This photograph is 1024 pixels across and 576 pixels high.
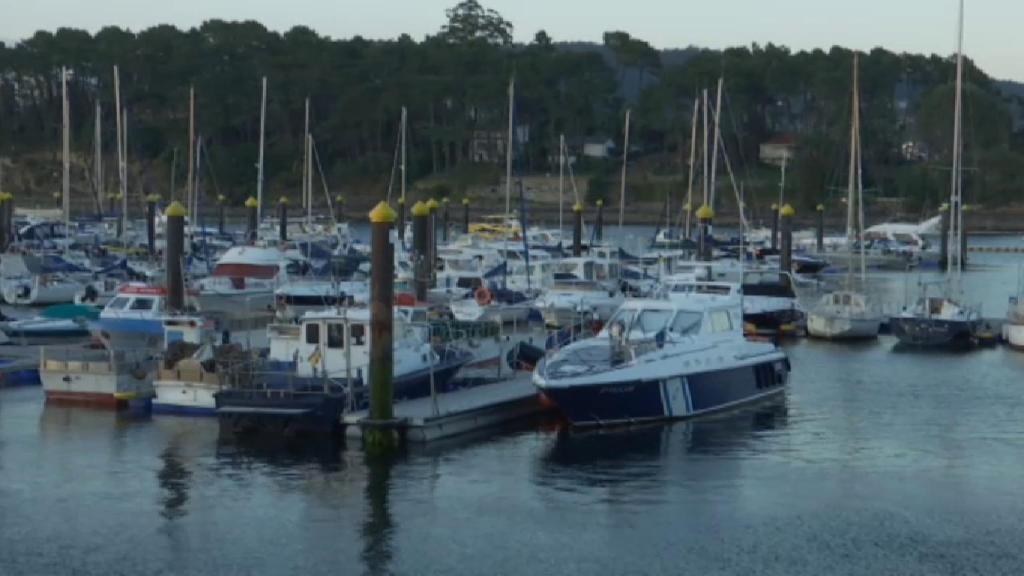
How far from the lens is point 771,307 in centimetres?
5003

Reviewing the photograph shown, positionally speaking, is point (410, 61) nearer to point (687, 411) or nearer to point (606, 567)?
point (687, 411)

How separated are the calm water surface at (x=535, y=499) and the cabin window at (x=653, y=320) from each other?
1.86m

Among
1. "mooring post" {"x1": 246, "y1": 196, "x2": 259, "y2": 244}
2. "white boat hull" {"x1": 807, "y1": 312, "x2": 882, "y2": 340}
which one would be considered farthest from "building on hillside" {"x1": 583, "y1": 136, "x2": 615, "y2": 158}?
"white boat hull" {"x1": 807, "y1": 312, "x2": 882, "y2": 340}

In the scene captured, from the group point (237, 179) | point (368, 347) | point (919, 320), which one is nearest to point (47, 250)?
point (919, 320)

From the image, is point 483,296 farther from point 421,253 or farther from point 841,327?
point 841,327

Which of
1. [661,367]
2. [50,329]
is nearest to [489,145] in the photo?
[50,329]

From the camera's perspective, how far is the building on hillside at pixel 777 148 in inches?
4569

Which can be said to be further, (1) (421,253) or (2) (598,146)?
(2) (598,146)

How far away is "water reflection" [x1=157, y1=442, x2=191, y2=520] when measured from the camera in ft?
87.1

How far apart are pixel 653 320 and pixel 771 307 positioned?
646 inches

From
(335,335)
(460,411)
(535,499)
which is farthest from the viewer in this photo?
(335,335)

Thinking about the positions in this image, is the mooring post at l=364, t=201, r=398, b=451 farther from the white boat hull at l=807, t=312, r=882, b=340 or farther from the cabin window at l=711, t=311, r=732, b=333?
the white boat hull at l=807, t=312, r=882, b=340

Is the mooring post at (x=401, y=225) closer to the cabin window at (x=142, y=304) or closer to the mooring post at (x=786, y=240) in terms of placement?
the mooring post at (x=786, y=240)

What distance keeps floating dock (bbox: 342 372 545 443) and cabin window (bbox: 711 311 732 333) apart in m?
3.48
